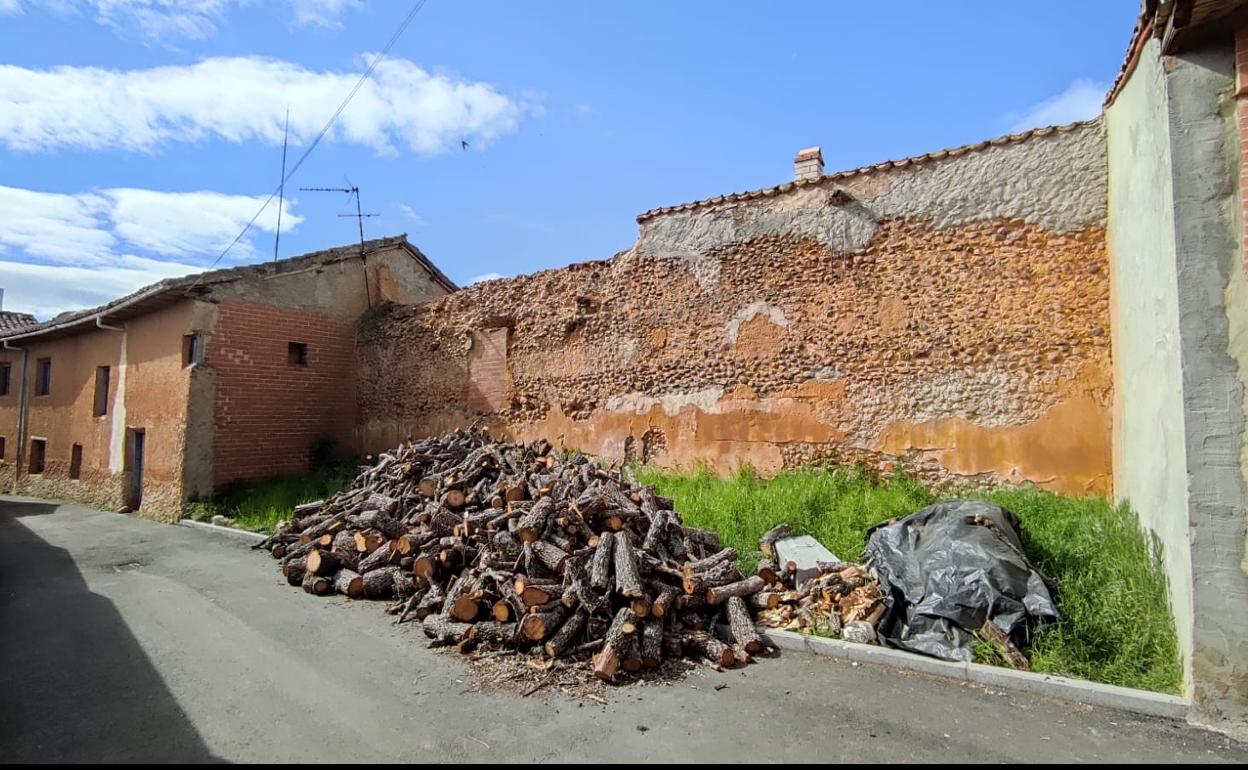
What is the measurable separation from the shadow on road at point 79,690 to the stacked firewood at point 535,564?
74.9 inches

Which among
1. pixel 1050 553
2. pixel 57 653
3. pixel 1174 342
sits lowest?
pixel 57 653

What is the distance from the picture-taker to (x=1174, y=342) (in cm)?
440

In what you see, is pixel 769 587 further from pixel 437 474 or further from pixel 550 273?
pixel 550 273

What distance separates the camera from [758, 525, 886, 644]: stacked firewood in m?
5.37

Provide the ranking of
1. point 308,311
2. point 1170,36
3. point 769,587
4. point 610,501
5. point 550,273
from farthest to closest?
1. point 308,311
2. point 550,273
3. point 610,501
4. point 769,587
5. point 1170,36

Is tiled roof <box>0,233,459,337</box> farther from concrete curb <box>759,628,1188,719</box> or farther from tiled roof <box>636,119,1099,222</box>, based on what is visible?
concrete curb <box>759,628,1188,719</box>

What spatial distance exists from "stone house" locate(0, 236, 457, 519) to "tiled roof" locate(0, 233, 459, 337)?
Result: 3 cm

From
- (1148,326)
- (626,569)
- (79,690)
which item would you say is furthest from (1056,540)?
(79,690)

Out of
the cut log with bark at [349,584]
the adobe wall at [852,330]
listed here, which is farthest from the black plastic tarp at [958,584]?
the cut log with bark at [349,584]

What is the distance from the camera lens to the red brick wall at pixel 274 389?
41.2 feet

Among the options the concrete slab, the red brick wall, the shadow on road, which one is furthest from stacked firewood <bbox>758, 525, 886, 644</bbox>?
the red brick wall

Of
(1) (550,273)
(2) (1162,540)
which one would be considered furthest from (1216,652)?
(1) (550,273)

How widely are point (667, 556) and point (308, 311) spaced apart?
1111 cm

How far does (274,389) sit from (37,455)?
921 centimetres
